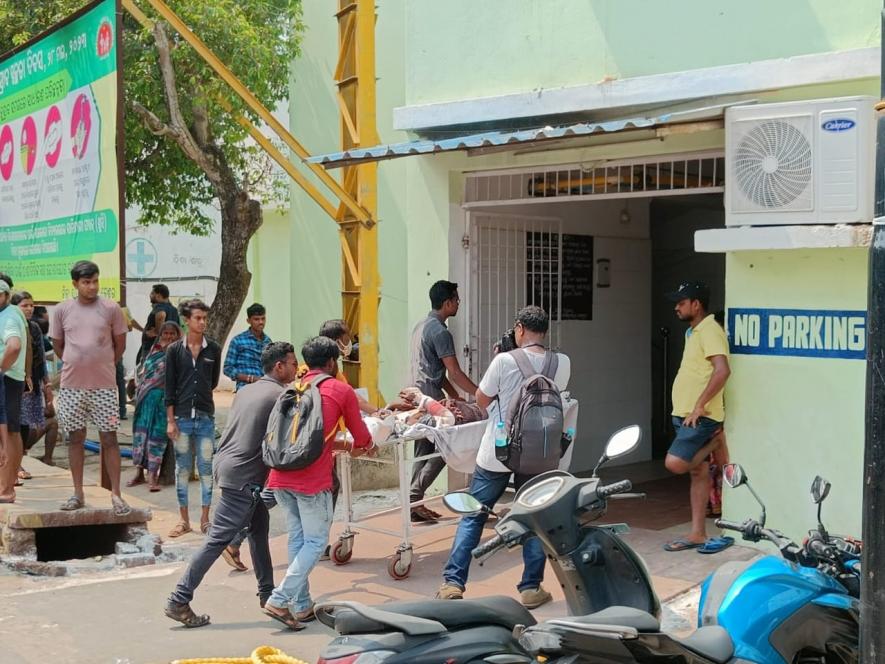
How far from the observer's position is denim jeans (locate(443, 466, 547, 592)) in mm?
6066

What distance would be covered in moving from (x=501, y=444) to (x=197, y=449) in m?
3.40

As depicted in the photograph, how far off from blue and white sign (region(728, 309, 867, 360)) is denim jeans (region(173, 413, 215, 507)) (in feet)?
13.6

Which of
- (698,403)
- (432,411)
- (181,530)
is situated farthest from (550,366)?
(181,530)

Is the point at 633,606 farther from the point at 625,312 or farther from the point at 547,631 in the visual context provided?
the point at 625,312

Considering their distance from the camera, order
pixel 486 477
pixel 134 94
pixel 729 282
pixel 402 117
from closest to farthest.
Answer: pixel 486 477
pixel 729 282
pixel 402 117
pixel 134 94

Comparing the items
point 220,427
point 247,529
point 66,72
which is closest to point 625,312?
point 247,529

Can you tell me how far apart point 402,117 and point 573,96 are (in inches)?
65.4

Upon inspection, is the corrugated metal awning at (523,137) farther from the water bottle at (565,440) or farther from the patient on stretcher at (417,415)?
the water bottle at (565,440)

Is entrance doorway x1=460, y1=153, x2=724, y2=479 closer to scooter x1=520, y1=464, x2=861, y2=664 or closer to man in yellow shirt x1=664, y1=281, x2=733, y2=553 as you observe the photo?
man in yellow shirt x1=664, y1=281, x2=733, y2=553

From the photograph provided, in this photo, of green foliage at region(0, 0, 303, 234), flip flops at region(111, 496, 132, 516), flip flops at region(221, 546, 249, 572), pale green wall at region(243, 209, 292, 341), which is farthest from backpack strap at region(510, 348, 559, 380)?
pale green wall at region(243, 209, 292, 341)

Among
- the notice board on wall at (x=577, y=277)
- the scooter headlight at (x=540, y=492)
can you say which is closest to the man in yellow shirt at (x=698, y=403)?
the notice board on wall at (x=577, y=277)

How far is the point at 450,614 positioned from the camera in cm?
340

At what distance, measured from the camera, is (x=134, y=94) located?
40.4ft

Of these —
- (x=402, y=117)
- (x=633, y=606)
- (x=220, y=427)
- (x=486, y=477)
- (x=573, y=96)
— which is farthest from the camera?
(x=220, y=427)
